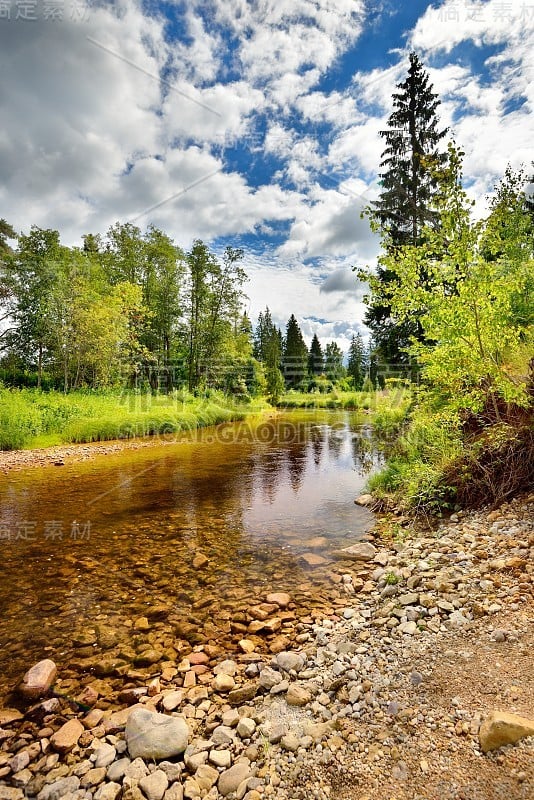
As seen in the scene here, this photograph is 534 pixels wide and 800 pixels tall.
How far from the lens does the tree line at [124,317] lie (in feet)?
73.5

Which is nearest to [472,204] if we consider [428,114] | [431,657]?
[431,657]

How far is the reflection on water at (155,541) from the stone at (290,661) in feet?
2.40

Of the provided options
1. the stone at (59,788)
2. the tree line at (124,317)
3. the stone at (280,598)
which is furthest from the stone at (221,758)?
the tree line at (124,317)

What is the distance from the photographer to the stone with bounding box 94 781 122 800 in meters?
2.25

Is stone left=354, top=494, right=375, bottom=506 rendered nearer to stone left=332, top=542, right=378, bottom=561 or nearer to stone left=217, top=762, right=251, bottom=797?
stone left=332, top=542, right=378, bottom=561

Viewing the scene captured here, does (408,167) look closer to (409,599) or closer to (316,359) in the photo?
(409,599)

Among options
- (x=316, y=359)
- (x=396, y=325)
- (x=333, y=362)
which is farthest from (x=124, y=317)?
(x=333, y=362)

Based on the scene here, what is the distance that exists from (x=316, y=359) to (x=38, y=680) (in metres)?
69.0

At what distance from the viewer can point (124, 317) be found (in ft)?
80.0

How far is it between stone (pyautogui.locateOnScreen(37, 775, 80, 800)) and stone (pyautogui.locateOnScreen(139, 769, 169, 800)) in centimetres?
43

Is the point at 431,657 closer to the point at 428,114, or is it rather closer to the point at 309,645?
the point at 309,645

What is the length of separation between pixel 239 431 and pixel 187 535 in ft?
52.8

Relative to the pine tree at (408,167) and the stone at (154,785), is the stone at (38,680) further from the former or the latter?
the pine tree at (408,167)

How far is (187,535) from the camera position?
6711 millimetres
